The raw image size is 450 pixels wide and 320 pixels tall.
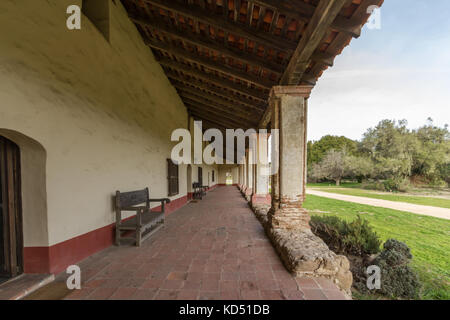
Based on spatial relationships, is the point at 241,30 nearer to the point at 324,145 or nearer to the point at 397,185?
the point at 397,185

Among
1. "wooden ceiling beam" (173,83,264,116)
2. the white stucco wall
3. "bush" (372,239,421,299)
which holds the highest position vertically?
"wooden ceiling beam" (173,83,264,116)

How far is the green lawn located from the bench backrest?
20.0ft

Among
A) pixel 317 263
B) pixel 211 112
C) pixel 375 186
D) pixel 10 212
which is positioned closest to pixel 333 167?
pixel 375 186

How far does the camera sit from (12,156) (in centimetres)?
239

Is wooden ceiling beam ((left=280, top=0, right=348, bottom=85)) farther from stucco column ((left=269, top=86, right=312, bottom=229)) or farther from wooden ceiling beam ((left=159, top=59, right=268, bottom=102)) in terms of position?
wooden ceiling beam ((left=159, top=59, right=268, bottom=102))

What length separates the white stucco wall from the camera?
7.16ft

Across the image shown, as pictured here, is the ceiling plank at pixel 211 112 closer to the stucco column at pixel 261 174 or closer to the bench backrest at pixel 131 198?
the stucco column at pixel 261 174

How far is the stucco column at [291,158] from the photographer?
3.62 m

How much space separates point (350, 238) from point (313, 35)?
4898 mm

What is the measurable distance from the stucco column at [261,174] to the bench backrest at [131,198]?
4.05 meters

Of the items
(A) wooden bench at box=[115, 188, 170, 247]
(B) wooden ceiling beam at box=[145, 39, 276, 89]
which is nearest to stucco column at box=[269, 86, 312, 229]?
(B) wooden ceiling beam at box=[145, 39, 276, 89]

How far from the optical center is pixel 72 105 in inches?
110
